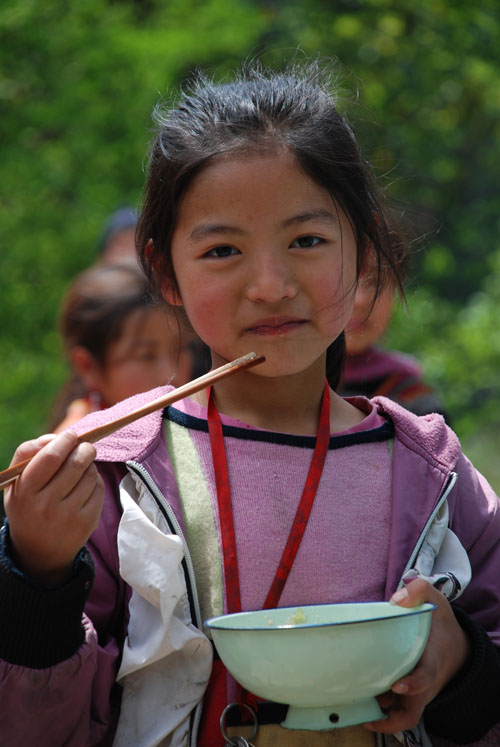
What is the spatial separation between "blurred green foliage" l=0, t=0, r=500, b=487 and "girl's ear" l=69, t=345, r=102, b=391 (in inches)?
59.9

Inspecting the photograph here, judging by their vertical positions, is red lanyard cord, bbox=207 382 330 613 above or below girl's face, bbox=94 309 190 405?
above

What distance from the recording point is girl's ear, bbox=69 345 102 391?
451cm

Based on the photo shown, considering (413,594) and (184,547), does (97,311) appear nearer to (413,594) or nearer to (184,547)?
(184,547)

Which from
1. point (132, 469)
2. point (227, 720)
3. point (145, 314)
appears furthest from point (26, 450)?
point (145, 314)

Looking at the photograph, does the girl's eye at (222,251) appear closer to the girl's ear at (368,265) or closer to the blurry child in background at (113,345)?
the girl's ear at (368,265)

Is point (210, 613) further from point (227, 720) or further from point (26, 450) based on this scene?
point (26, 450)

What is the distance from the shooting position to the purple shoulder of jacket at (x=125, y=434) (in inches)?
69.8

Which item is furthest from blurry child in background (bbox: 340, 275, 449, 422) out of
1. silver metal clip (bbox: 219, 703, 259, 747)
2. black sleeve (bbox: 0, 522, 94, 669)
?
black sleeve (bbox: 0, 522, 94, 669)

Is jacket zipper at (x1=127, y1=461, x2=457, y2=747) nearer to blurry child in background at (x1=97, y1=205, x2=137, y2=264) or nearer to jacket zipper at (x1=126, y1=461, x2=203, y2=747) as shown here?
jacket zipper at (x1=126, y1=461, x2=203, y2=747)

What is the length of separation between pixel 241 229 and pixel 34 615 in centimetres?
72

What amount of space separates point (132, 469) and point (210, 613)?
10.8 inches

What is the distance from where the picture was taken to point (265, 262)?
68.4 inches

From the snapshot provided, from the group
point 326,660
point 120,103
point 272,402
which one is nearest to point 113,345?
point 120,103

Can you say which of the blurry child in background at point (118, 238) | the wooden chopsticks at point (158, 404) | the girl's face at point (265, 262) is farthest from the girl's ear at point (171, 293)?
the blurry child in background at point (118, 238)
